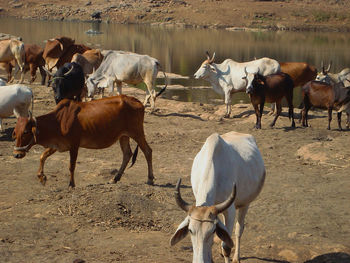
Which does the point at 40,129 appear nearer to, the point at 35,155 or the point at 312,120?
the point at 35,155

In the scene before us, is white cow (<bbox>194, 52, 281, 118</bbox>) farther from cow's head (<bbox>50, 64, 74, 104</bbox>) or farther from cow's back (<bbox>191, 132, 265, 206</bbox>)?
cow's back (<bbox>191, 132, 265, 206</bbox>)

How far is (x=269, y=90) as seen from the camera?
15438 mm

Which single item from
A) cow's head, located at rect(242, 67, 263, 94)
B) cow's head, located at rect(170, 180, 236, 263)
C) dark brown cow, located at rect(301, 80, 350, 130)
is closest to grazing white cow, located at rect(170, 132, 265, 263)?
cow's head, located at rect(170, 180, 236, 263)

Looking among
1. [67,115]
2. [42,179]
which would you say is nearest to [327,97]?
[67,115]

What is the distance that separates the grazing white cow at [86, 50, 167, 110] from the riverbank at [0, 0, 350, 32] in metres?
39.0

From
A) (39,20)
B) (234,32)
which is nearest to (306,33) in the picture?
(234,32)

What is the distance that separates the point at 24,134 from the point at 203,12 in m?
51.9

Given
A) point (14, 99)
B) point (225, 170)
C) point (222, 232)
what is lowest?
point (14, 99)

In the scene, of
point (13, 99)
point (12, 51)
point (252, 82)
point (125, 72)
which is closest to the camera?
point (13, 99)

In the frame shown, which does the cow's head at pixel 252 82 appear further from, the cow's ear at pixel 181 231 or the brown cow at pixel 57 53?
the cow's ear at pixel 181 231

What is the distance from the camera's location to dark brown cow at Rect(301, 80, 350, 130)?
15.5 meters

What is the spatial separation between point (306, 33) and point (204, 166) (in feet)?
162

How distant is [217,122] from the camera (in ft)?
52.9

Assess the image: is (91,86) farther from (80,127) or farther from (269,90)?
(80,127)
